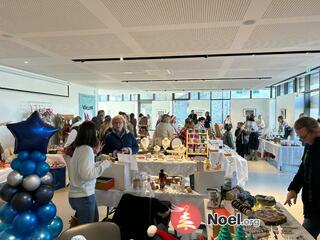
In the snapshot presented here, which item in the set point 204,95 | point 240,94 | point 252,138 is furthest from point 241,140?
point 204,95

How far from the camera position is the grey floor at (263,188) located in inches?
163

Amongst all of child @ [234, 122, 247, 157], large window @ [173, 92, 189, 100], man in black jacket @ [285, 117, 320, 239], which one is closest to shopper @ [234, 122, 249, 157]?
child @ [234, 122, 247, 157]

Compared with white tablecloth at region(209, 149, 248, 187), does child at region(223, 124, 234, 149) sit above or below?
above

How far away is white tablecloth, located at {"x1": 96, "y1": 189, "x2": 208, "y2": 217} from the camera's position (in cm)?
275

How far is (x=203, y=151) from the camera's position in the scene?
17.2 ft

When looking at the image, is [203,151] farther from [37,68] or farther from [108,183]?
[37,68]

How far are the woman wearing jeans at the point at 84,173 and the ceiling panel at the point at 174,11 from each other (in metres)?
1.13

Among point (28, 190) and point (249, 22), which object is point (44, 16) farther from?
point (249, 22)

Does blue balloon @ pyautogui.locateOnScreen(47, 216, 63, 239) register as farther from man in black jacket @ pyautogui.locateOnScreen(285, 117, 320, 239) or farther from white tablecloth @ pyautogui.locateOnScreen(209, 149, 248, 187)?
white tablecloth @ pyautogui.locateOnScreen(209, 149, 248, 187)

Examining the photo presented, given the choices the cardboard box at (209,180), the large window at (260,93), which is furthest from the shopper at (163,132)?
the large window at (260,93)

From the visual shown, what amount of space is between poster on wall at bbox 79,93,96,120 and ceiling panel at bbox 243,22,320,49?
283 inches

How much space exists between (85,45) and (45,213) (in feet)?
9.69

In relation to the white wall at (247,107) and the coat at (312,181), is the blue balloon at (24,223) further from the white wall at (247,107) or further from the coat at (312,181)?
the white wall at (247,107)

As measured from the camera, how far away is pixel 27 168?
1525mm
